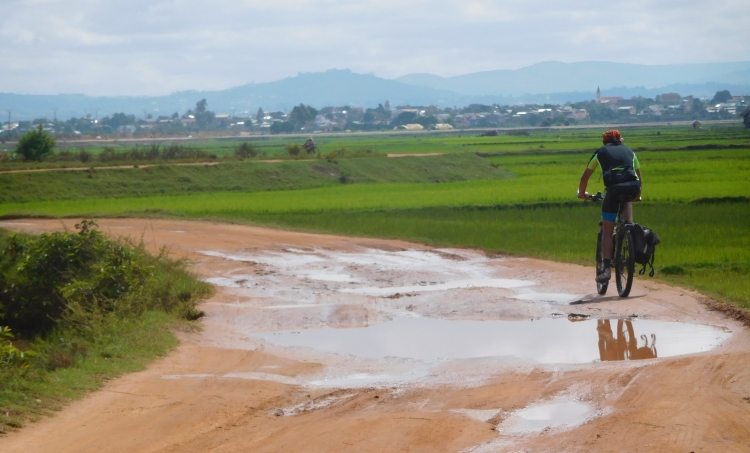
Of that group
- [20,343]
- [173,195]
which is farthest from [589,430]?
[173,195]

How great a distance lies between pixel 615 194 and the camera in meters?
10.7

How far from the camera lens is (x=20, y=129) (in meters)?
150

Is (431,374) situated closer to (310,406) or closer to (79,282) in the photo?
(310,406)

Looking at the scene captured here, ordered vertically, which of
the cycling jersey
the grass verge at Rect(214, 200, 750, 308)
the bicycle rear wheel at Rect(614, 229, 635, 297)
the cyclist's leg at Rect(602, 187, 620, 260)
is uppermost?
the cycling jersey

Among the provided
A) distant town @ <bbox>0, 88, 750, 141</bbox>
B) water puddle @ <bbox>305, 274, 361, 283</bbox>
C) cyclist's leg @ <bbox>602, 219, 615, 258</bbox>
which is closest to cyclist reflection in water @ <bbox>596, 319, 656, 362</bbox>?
cyclist's leg @ <bbox>602, 219, 615, 258</bbox>

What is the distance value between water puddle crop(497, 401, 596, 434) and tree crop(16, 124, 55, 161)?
40502mm

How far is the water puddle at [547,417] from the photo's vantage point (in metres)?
5.74

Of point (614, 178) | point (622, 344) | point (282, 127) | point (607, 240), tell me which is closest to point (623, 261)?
point (607, 240)

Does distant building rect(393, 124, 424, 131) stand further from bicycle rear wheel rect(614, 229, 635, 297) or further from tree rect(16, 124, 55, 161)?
bicycle rear wheel rect(614, 229, 635, 297)

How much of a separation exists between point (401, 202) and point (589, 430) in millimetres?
22636

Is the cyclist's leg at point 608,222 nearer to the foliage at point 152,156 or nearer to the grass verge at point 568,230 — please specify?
the grass verge at point 568,230

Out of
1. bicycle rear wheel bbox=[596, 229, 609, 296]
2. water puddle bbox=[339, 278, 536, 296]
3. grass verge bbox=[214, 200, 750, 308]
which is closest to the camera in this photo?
bicycle rear wheel bbox=[596, 229, 609, 296]

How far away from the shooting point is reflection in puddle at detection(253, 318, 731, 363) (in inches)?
335

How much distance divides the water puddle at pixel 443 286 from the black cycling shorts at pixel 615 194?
6.95 feet
